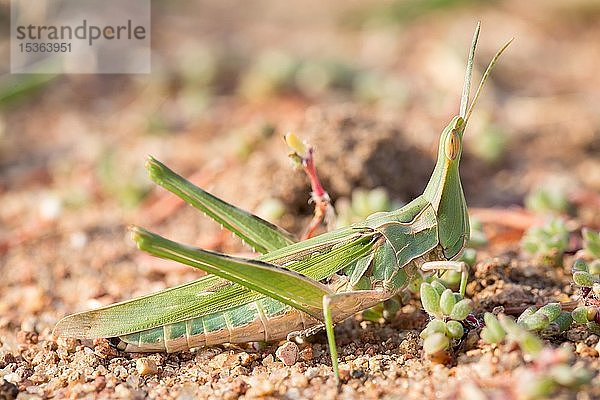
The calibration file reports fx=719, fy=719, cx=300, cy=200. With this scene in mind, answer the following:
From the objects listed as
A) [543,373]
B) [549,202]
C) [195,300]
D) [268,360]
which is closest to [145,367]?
[195,300]

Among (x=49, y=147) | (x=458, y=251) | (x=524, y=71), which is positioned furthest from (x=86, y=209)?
(x=524, y=71)

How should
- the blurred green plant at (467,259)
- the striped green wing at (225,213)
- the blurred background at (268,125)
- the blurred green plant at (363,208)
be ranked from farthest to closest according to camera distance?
the blurred background at (268,125) < the blurred green plant at (363,208) < the blurred green plant at (467,259) < the striped green wing at (225,213)

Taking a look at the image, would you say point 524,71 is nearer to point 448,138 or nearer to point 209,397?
point 448,138

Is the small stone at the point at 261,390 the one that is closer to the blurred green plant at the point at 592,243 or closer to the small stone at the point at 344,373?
the small stone at the point at 344,373

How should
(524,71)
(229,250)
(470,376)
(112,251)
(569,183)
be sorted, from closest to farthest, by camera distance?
1. (470,376)
2. (229,250)
3. (112,251)
4. (569,183)
5. (524,71)

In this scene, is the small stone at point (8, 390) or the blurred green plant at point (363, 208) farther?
the blurred green plant at point (363, 208)

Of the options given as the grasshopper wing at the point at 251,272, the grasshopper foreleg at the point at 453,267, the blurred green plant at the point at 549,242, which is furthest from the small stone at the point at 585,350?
the grasshopper wing at the point at 251,272

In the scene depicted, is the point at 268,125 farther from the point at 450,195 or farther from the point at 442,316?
the point at 442,316
